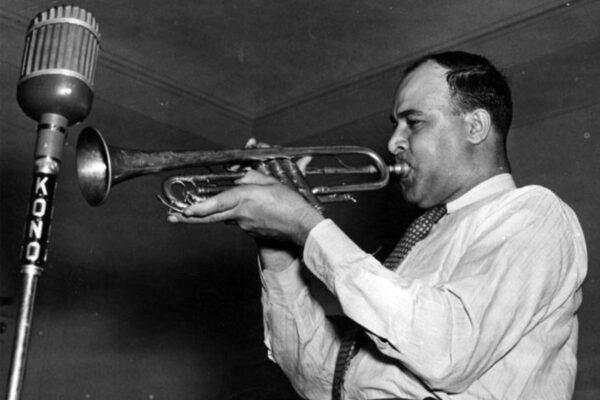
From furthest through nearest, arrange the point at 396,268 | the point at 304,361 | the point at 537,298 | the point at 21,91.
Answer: the point at 304,361 → the point at 396,268 → the point at 537,298 → the point at 21,91

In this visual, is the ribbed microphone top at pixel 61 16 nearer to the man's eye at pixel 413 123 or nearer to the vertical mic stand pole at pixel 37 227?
the vertical mic stand pole at pixel 37 227

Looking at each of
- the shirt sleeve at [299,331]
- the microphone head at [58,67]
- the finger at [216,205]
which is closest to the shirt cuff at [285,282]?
the shirt sleeve at [299,331]

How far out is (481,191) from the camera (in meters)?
2.19

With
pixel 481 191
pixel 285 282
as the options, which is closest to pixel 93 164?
pixel 285 282

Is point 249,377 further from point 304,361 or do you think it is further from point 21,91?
point 21,91

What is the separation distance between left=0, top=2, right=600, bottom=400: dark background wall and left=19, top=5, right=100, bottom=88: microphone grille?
2.98m

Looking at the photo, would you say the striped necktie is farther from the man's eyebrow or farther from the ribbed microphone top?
the ribbed microphone top

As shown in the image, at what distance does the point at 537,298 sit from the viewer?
5.70 feet

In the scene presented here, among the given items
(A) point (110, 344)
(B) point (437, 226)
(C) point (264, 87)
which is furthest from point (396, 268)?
(C) point (264, 87)

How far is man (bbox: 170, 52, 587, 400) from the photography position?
1.66 meters

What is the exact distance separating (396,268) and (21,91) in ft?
3.66

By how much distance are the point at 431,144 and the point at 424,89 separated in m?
0.18

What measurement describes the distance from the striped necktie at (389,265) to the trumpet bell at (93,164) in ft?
2.30

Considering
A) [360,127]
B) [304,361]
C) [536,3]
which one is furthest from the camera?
[360,127]
